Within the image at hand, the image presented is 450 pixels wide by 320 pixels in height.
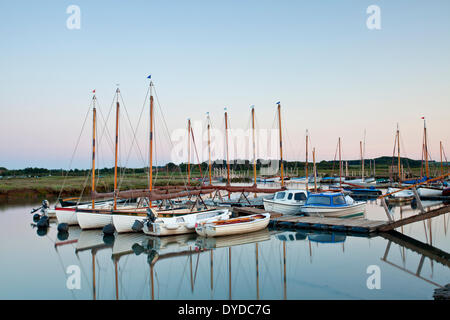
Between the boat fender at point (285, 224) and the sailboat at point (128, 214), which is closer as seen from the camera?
the sailboat at point (128, 214)

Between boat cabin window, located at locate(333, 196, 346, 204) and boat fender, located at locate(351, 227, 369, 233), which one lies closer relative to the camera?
boat fender, located at locate(351, 227, 369, 233)

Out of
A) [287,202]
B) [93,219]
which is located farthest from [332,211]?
[93,219]

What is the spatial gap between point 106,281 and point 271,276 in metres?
6.93

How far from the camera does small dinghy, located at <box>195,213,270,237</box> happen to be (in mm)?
21344

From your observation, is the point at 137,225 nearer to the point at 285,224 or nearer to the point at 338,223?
the point at 285,224

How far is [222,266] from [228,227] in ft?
18.9

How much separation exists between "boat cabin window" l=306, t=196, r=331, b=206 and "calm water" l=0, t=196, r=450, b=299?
448 cm

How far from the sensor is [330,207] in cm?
2612

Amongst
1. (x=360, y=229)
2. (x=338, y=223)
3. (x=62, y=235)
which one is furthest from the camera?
(x=62, y=235)

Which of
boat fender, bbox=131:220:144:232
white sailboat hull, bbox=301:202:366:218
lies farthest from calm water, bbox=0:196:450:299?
white sailboat hull, bbox=301:202:366:218

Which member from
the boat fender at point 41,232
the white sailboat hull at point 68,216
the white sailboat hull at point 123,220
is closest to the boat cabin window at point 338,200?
the white sailboat hull at point 123,220

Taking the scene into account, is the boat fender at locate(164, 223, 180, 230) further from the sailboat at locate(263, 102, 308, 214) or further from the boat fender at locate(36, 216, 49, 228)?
the boat fender at locate(36, 216, 49, 228)

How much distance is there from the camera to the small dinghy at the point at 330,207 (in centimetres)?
2625

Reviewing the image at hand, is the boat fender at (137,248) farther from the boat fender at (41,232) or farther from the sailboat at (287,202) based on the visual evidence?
the sailboat at (287,202)
